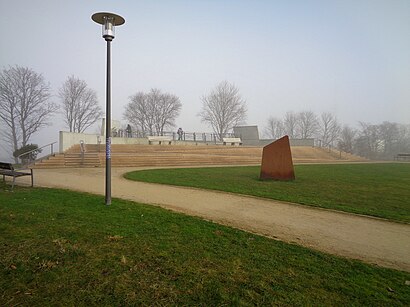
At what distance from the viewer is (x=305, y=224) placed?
5555mm

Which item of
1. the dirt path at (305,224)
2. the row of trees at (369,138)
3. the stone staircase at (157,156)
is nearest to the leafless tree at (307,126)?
the row of trees at (369,138)

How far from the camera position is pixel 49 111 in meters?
36.7

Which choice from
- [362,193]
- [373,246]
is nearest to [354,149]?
[362,193]

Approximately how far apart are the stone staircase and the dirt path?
12.5 meters

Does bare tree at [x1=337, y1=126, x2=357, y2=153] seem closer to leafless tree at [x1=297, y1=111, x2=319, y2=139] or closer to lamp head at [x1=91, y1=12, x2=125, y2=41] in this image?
leafless tree at [x1=297, y1=111, x2=319, y2=139]

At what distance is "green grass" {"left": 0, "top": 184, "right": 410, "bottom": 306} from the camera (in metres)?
2.68

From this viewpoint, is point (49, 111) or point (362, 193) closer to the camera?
point (362, 193)

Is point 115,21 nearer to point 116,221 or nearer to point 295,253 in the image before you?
point 116,221

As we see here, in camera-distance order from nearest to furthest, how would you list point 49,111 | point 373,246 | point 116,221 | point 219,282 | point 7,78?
1. point 219,282
2. point 373,246
3. point 116,221
4. point 7,78
5. point 49,111

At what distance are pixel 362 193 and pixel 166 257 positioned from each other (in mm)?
8455

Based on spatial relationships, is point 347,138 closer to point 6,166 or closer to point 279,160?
point 279,160

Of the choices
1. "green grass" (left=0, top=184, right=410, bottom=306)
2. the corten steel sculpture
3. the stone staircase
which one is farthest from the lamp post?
the stone staircase

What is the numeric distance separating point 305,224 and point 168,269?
354 centimetres

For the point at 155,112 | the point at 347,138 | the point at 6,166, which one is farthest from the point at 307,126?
the point at 6,166
